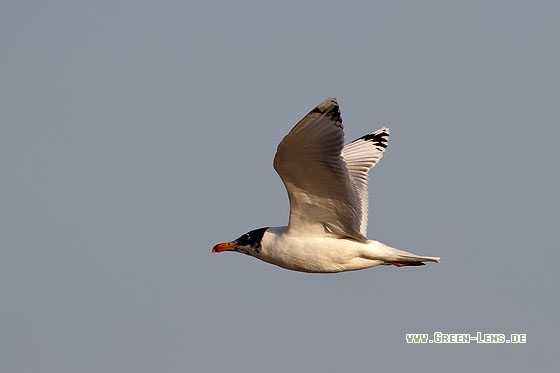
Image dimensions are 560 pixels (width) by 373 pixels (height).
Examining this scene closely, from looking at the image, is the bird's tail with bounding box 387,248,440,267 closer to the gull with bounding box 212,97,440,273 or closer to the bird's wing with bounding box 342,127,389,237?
the gull with bounding box 212,97,440,273

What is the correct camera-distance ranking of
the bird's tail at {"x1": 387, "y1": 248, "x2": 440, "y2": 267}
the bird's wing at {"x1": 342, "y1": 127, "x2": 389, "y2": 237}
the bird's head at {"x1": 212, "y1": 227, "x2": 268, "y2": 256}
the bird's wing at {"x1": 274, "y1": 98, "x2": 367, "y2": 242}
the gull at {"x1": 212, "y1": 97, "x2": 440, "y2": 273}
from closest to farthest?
the bird's wing at {"x1": 274, "y1": 98, "x2": 367, "y2": 242}
the gull at {"x1": 212, "y1": 97, "x2": 440, "y2": 273}
the bird's tail at {"x1": 387, "y1": 248, "x2": 440, "y2": 267}
the bird's head at {"x1": 212, "y1": 227, "x2": 268, "y2": 256}
the bird's wing at {"x1": 342, "y1": 127, "x2": 389, "y2": 237}

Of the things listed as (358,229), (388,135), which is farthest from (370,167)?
(358,229)

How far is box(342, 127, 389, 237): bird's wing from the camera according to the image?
15.6m

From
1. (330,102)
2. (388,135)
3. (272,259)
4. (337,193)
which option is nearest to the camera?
(330,102)

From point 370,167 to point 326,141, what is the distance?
4222 millimetres

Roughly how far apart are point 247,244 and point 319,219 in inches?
46.6

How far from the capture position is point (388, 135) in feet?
56.3

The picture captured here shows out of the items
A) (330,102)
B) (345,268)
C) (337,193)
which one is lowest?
(345,268)

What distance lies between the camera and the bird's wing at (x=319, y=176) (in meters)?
11.8

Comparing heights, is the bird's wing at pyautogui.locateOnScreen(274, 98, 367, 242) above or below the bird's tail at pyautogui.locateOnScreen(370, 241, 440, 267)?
above

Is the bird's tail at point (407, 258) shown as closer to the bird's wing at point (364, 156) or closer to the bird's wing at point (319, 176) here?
the bird's wing at point (319, 176)

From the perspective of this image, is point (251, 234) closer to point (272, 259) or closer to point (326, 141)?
point (272, 259)

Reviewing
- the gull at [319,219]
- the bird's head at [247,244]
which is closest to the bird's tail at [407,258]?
the gull at [319,219]

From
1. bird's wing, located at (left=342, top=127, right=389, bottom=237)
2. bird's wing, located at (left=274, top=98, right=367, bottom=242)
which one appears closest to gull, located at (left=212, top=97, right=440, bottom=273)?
bird's wing, located at (left=274, top=98, right=367, bottom=242)
